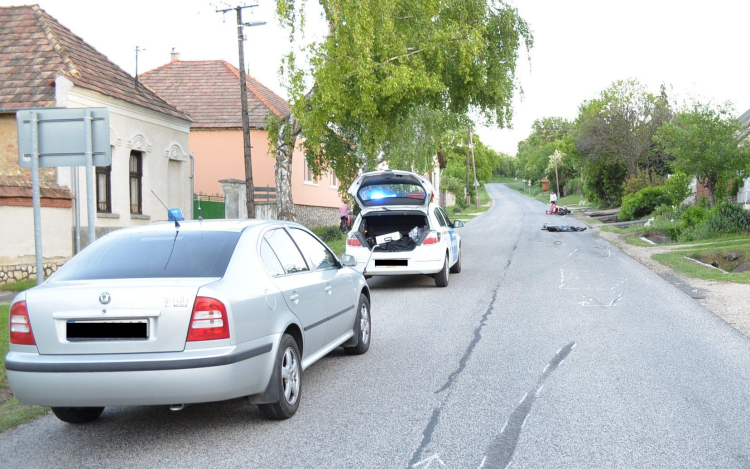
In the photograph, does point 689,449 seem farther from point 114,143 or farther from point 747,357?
point 114,143

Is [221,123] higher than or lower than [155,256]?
higher

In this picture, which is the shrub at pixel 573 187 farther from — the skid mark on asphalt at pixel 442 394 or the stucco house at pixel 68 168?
the skid mark on asphalt at pixel 442 394

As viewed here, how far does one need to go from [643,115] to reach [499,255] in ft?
106

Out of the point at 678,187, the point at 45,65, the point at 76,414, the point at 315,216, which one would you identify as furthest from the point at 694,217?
the point at 76,414

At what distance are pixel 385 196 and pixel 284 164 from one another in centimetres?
1015

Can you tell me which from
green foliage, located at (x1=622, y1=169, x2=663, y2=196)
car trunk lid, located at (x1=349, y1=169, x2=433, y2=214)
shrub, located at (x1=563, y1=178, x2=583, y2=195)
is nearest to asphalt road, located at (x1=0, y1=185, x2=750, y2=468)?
car trunk lid, located at (x1=349, y1=169, x2=433, y2=214)

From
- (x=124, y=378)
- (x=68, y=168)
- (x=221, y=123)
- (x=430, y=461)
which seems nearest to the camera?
(x=430, y=461)

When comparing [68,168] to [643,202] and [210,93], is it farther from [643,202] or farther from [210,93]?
[643,202]

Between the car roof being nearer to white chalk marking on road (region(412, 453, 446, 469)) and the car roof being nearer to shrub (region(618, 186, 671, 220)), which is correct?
white chalk marking on road (region(412, 453, 446, 469))

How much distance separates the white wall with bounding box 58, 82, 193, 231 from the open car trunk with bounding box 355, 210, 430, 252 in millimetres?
7985

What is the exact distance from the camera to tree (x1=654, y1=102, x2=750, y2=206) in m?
25.8

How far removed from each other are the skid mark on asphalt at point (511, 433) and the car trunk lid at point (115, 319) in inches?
84.9

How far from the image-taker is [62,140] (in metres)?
8.68

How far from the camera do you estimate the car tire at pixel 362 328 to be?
7.88 metres
